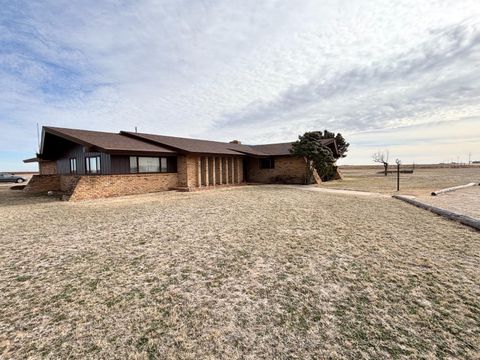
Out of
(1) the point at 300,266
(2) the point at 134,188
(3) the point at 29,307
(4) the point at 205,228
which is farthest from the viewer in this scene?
(2) the point at 134,188

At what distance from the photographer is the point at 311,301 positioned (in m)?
3.34

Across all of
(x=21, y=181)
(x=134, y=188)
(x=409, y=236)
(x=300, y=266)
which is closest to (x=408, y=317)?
(x=300, y=266)

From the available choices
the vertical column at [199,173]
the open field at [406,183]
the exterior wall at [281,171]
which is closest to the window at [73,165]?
the vertical column at [199,173]

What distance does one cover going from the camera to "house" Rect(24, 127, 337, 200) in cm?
1401

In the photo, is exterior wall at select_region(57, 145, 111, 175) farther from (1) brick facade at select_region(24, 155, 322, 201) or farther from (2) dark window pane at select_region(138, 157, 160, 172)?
(2) dark window pane at select_region(138, 157, 160, 172)

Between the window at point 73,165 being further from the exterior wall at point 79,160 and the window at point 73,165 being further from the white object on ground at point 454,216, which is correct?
the white object on ground at point 454,216

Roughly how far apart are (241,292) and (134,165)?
13.9m

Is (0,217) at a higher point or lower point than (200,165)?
lower

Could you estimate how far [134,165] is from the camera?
15.6 m

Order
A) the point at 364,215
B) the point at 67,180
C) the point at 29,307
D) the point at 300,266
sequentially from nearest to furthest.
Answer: the point at 29,307
the point at 300,266
the point at 364,215
the point at 67,180

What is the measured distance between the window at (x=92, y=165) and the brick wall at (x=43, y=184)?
12.0ft

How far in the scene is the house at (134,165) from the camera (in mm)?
14013

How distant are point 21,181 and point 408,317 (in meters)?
38.1

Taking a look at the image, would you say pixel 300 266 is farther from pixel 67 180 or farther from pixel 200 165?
pixel 67 180
